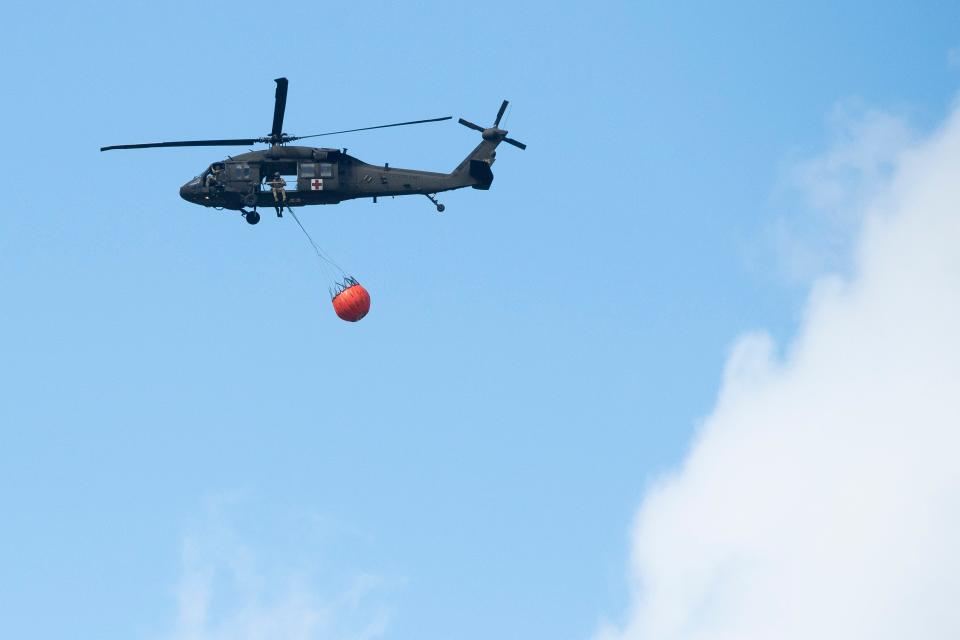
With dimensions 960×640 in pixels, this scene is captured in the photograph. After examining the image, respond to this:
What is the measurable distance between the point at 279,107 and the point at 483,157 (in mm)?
10382

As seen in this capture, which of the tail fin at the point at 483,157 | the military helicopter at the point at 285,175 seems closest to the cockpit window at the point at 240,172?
the military helicopter at the point at 285,175

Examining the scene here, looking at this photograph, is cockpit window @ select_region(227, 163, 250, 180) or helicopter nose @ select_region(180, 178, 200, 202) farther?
helicopter nose @ select_region(180, 178, 200, 202)

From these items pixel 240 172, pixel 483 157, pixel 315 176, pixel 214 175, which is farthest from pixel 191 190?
pixel 483 157

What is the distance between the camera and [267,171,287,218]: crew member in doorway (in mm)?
59938

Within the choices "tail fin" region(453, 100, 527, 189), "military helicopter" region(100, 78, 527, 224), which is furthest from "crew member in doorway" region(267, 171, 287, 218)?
"tail fin" region(453, 100, 527, 189)

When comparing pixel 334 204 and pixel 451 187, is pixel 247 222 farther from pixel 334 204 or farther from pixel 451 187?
pixel 451 187

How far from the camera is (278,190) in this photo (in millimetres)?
59906

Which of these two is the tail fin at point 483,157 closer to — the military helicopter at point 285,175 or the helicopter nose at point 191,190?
the military helicopter at point 285,175

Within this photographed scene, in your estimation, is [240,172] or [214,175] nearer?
[240,172]

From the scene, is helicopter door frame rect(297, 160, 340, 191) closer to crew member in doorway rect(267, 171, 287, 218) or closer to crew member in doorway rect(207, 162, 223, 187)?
crew member in doorway rect(267, 171, 287, 218)

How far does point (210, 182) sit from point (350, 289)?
29.1 feet

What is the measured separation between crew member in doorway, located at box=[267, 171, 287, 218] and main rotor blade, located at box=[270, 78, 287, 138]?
212 centimetres

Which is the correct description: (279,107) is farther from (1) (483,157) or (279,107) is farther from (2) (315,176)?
(1) (483,157)

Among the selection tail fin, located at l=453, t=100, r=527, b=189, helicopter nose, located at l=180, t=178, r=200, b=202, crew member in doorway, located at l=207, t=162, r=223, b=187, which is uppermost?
helicopter nose, located at l=180, t=178, r=200, b=202
